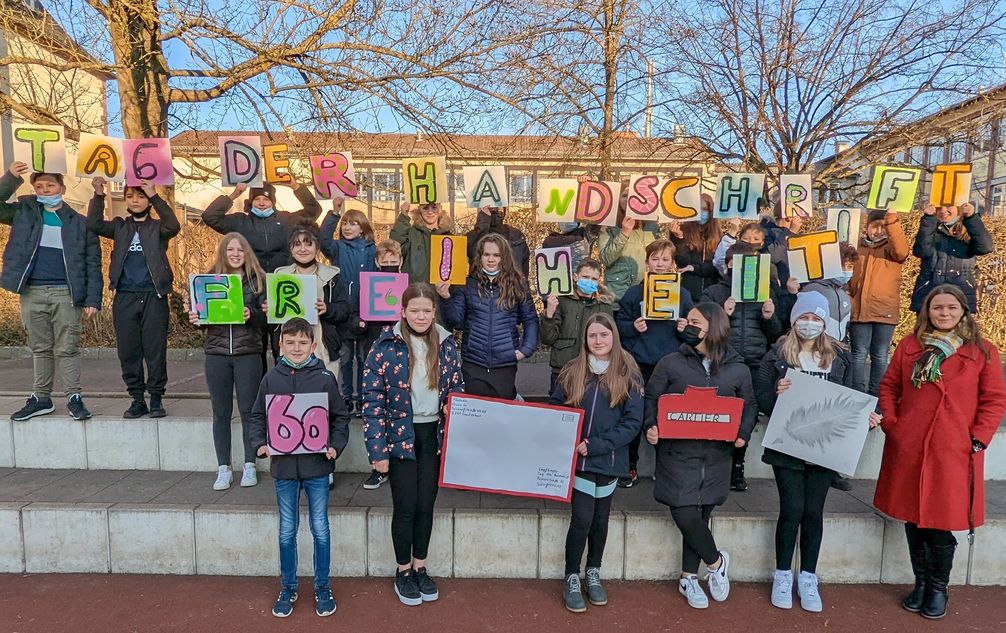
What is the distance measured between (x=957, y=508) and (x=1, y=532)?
5868 mm

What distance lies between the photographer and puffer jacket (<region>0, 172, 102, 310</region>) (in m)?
4.40

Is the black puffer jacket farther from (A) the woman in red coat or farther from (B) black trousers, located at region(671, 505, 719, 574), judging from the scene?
(A) the woman in red coat

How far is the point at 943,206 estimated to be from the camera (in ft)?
14.8

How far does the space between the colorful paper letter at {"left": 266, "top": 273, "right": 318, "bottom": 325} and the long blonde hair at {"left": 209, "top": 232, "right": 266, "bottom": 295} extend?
28 centimetres

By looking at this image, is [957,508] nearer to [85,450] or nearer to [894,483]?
[894,483]

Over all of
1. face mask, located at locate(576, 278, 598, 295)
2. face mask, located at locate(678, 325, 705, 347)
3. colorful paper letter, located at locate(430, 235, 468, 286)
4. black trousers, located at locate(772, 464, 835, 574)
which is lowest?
black trousers, located at locate(772, 464, 835, 574)

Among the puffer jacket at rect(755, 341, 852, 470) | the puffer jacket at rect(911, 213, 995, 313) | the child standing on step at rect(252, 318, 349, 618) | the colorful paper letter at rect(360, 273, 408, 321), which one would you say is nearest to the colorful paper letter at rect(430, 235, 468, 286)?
the colorful paper letter at rect(360, 273, 408, 321)

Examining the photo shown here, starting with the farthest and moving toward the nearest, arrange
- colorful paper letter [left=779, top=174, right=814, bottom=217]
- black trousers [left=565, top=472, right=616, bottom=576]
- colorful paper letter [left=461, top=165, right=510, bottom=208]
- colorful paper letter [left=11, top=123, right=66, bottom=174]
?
1. colorful paper letter [left=779, top=174, right=814, bottom=217]
2. colorful paper letter [left=461, top=165, right=510, bottom=208]
3. colorful paper letter [left=11, top=123, right=66, bottom=174]
4. black trousers [left=565, top=472, right=616, bottom=576]

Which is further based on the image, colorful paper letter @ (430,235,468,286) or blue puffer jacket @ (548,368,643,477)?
colorful paper letter @ (430,235,468,286)

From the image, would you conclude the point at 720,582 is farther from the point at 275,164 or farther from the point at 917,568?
the point at 275,164

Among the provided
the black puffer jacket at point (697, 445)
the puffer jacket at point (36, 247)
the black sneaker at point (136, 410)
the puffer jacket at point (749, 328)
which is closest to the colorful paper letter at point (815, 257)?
the puffer jacket at point (749, 328)

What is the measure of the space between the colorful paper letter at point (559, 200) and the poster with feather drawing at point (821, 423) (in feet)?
7.77

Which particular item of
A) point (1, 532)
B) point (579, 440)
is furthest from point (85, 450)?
point (579, 440)

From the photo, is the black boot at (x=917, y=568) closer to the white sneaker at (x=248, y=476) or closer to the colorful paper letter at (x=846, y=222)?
the colorful paper letter at (x=846, y=222)
